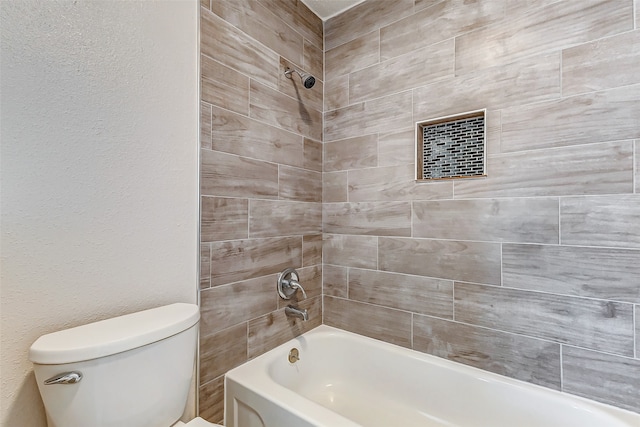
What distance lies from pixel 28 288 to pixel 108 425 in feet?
1.51

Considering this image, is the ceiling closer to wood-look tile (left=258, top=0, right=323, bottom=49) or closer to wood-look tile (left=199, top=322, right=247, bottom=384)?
wood-look tile (left=258, top=0, right=323, bottom=49)

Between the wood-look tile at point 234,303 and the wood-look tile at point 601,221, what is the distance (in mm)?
1407

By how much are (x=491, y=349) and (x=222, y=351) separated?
129 centimetres

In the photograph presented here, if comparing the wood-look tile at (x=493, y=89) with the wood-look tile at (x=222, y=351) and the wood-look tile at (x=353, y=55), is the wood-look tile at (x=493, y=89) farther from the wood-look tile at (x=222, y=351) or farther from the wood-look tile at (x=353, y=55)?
the wood-look tile at (x=222, y=351)

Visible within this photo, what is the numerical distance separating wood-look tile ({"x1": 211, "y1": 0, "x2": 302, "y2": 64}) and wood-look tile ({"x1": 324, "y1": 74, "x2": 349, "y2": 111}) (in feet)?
0.86

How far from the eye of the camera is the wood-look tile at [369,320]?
167cm

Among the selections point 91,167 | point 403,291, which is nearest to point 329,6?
point 91,167

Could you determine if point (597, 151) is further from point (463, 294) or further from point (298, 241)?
point (298, 241)

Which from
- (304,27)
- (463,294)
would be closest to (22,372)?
(463,294)

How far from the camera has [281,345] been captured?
1682 mm

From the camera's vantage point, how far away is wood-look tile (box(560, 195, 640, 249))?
1136 millimetres

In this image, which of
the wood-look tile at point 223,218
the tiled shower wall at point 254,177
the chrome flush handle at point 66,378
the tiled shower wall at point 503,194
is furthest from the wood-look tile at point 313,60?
the chrome flush handle at point 66,378

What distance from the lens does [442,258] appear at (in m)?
1.54

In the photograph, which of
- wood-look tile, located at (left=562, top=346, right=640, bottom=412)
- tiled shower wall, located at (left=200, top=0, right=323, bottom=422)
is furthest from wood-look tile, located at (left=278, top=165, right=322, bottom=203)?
wood-look tile, located at (left=562, top=346, right=640, bottom=412)
